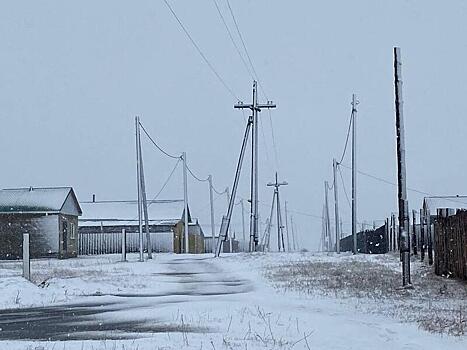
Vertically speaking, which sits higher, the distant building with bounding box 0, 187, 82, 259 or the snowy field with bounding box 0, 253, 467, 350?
the distant building with bounding box 0, 187, 82, 259

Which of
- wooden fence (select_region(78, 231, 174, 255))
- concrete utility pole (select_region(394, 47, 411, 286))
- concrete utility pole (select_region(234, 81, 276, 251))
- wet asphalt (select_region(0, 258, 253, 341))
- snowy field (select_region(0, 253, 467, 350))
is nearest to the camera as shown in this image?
snowy field (select_region(0, 253, 467, 350))

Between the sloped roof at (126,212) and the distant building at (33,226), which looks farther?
the sloped roof at (126,212)

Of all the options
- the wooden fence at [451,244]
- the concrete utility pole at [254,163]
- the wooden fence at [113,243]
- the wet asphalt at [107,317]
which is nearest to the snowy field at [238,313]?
the wet asphalt at [107,317]

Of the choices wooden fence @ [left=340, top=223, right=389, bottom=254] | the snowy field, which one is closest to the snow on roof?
wooden fence @ [left=340, top=223, right=389, bottom=254]

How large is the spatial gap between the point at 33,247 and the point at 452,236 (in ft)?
105

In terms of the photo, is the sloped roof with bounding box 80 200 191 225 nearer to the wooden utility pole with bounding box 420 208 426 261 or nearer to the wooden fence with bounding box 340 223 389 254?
the wooden fence with bounding box 340 223 389 254

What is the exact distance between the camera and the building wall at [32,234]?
48.4 metres

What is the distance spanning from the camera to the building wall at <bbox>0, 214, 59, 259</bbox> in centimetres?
4838

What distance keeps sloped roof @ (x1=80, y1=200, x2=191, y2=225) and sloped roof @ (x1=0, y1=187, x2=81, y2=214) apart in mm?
15749

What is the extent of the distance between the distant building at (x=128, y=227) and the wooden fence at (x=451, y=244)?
41722 mm

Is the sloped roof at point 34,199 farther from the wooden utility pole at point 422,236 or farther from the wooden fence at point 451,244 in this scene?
the wooden fence at point 451,244

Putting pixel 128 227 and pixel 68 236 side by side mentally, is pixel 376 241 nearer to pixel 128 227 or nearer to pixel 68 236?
pixel 68 236

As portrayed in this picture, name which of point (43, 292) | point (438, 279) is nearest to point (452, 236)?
point (438, 279)

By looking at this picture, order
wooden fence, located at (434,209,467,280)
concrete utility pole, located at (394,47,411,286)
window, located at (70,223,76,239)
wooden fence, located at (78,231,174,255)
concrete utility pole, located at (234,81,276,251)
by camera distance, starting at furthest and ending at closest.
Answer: wooden fence, located at (78,231,174,255)
window, located at (70,223,76,239)
concrete utility pole, located at (234,81,276,251)
wooden fence, located at (434,209,467,280)
concrete utility pole, located at (394,47,411,286)
